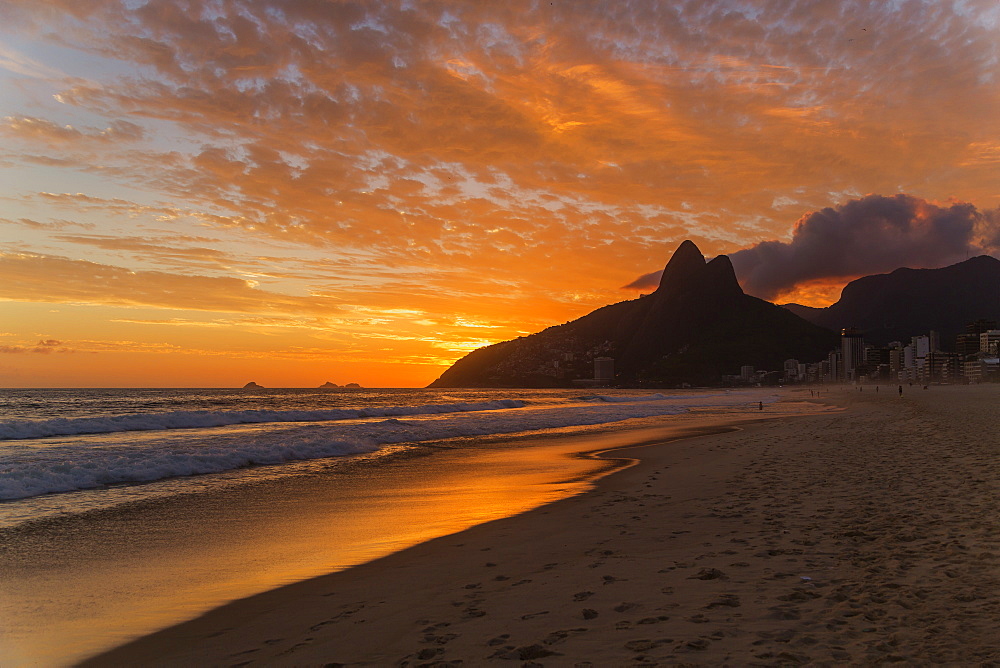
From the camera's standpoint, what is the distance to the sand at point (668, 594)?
438 cm

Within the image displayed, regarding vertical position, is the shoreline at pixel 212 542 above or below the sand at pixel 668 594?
below

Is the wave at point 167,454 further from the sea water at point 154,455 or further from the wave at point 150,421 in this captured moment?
the wave at point 150,421

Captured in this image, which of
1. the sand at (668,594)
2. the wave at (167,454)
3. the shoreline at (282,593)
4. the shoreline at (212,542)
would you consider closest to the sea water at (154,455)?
the wave at (167,454)

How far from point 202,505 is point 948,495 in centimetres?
1375

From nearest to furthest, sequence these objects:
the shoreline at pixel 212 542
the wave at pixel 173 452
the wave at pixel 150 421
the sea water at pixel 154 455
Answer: the shoreline at pixel 212 542, the sea water at pixel 154 455, the wave at pixel 173 452, the wave at pixel 150 421

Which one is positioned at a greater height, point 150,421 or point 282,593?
point 150,421

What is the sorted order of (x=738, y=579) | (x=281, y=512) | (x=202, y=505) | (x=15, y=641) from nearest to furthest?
(x=15, y=641)
(x=738, y=579)
(x=281, y=512)
(x=202, y=505)

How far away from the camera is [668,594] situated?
5621 mm

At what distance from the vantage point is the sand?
14.4ft

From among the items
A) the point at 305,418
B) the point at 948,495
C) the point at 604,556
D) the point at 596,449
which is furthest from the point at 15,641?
the point at 305,418

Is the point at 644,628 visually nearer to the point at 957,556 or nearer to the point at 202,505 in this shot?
the point at 957,556

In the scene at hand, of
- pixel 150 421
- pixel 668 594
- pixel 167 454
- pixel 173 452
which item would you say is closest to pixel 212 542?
pixel 668 594

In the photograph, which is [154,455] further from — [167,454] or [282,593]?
[282,593]

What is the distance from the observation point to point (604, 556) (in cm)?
730
